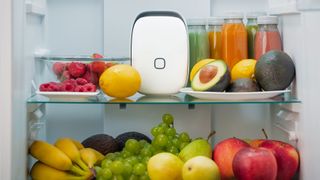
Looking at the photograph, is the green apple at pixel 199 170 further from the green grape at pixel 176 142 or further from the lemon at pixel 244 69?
the lemon at pixel 244 69

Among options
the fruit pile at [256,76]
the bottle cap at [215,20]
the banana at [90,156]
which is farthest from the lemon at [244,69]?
the banana at [90,156]

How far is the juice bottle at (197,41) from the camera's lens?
1313 mm

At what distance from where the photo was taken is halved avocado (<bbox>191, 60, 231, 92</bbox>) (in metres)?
1.14

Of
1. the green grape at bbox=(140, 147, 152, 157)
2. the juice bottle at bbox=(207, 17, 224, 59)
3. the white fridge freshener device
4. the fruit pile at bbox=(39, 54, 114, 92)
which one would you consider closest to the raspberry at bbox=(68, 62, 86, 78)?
the fruit pile at bbox=(39, 54, 114, 92)

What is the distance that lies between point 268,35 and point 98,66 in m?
0.41

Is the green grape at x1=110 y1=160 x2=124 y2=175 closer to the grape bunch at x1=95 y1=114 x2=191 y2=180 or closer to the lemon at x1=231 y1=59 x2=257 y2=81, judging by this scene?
the grape bunch at x1=95 y1=114 x2=191 y2=180

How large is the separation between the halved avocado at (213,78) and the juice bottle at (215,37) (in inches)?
6.2

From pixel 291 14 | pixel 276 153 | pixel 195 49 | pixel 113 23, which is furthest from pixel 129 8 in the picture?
pixel 276 153

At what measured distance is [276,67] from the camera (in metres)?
1.15

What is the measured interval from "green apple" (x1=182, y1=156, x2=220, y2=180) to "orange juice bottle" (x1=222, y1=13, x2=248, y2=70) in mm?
338

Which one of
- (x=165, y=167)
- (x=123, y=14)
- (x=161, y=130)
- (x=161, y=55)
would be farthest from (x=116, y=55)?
(x=165, y=167)

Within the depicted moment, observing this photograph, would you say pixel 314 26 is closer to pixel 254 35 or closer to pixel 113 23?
pixel 254 35

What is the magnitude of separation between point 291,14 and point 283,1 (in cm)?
7

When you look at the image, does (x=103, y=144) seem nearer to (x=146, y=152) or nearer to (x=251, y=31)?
(x=146, y=152)
